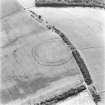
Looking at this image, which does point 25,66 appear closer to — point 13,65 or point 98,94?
point 13,65

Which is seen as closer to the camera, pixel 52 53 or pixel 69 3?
pixel 52 53

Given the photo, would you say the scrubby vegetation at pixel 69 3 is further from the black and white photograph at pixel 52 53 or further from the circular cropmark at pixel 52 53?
the circular cropmark at pixel 52 53

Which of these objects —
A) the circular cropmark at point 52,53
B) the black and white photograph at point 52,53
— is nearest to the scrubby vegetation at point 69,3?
the black and white photograph at point 52,53

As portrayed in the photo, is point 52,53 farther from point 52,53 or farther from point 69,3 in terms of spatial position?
point 69,3

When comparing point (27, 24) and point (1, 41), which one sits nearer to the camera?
point (1, 41)

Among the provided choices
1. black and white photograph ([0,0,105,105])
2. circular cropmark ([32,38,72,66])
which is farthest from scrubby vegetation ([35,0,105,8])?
circular cropmark ([32,38,72,66])

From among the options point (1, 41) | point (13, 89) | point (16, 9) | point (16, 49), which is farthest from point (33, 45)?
point (16, 9)

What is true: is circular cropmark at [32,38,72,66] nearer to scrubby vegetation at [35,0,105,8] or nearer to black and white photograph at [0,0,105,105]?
black and white photograph at [0,0,105,105]

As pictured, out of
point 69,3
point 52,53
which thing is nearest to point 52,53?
point 52,53
